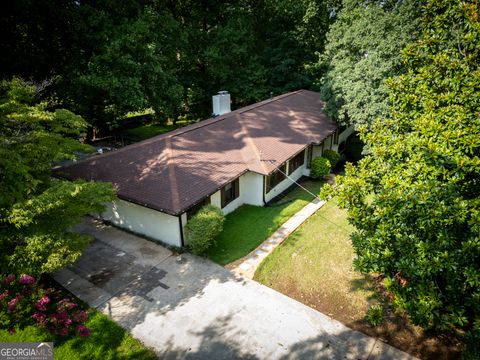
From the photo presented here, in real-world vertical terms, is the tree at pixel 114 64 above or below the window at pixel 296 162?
above

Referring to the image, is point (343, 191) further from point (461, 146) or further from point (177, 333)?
point (177, 333)

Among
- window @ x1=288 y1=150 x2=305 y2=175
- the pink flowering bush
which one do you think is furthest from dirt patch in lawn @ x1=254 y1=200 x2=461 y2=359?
the pink flowering bush

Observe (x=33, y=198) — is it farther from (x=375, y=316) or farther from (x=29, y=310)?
(x=375, y=316)

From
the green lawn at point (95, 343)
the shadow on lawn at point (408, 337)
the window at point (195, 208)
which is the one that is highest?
the window at point (195, 208)

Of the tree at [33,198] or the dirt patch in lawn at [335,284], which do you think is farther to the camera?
the dirt patch in lawn at [335,284]

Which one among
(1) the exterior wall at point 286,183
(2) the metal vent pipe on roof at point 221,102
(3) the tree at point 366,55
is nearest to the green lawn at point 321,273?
(1) the exterior wall at point 286,183

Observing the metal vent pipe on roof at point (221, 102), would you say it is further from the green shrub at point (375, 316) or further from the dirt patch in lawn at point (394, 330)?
the green shrub at point (375, 316)

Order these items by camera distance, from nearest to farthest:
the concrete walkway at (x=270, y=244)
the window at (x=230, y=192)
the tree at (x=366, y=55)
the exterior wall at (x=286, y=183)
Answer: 1. the concrete walkway at (x=270, y=244)
2. the window at (x=230, y=192)
3. the tree at (x=366, y=55)
4. the exterior wall at (x=286, y=183)
